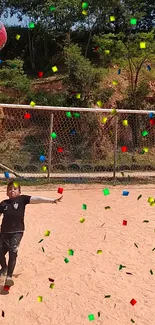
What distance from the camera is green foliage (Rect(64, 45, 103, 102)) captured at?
49.2 ft

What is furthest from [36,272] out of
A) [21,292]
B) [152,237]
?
[152,237]

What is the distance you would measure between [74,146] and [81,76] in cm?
312

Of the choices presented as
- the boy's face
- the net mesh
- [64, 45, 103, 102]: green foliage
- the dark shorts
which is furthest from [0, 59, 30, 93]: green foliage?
the dark shorts

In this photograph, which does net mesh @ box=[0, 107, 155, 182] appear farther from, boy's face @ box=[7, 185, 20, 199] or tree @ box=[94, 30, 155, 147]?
boy's face @ box=[7, 185, 20, 199]


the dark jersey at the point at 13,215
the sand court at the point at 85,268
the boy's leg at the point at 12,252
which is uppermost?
the dark jersey at the point at 13,215

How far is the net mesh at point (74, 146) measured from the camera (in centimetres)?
1138

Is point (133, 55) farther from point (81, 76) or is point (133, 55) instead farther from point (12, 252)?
point (12, 252)

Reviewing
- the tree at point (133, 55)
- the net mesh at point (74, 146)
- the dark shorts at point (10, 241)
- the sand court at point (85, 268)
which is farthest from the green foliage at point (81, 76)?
the dark shorts at point (10, 241)

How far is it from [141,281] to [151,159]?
882 centimetres

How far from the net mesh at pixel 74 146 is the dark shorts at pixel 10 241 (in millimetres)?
5757

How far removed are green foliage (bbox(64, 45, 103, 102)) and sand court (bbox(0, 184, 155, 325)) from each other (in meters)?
7.82

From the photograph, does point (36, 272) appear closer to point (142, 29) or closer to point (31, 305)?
point (31, 305)

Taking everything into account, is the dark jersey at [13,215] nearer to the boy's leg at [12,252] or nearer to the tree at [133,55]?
the boy's leg at [12,252]

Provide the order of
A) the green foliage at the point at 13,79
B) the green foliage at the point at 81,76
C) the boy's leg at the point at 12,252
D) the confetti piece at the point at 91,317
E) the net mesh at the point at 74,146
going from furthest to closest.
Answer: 1. the green foliage at the point at 13,79
2. the green foliage at the point at 81,76
3. the net mesh at the point at 74,146
4. the boy's leg at the point at 12,252
5. the confetti piece at the point at 91,317
